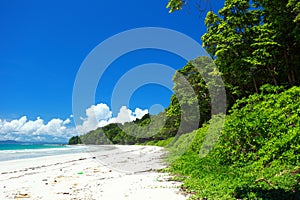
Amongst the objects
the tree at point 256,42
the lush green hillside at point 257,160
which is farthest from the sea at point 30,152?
the lush green hillside at point 257,160

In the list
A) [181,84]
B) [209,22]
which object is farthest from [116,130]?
[209,22]

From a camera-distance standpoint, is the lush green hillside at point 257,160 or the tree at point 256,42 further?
the tree at point 256,42

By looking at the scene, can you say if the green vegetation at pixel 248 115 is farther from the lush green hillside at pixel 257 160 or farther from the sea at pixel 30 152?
the sea at pixel 30 152

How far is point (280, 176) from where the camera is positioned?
654 cm

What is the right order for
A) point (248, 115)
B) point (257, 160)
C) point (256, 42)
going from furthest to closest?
point (256, 42), point (248, 115), point (257, 160)

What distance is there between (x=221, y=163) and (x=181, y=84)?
32.6m

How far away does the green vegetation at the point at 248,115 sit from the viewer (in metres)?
6.77

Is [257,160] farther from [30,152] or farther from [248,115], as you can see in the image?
[30,152]

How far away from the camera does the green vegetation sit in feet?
22.2

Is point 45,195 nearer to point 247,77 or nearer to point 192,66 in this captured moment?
point 247,77

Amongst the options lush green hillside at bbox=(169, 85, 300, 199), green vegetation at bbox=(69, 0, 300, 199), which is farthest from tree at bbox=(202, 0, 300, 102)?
lush green hillside at bbox=(169, 85, 300, 199)

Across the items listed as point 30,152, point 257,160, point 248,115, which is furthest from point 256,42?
point 30,152

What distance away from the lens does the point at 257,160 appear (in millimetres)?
8945

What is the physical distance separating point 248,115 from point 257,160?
216 centimetres
